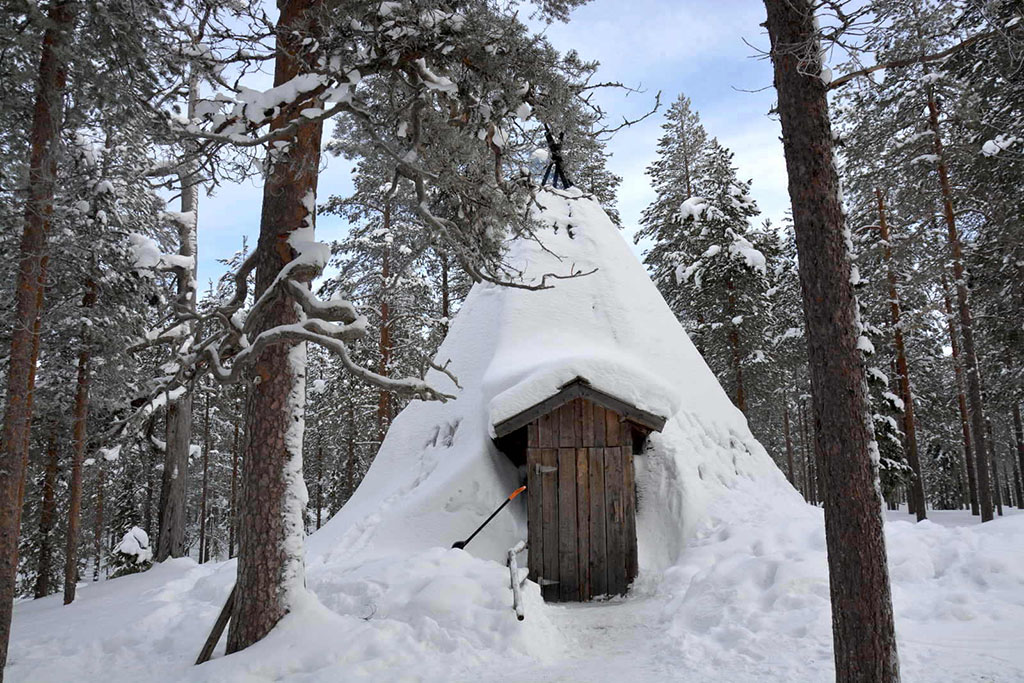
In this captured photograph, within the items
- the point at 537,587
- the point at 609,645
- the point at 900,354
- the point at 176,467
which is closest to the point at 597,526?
the point at 537,587

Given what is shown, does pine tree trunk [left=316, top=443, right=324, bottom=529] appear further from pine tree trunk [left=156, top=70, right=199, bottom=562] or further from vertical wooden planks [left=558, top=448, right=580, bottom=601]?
vertical wooden planks [left=558, top=448, right=580, bottom=601]

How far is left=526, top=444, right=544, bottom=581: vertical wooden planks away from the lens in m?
8.99

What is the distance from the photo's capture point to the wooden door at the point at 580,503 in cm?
899

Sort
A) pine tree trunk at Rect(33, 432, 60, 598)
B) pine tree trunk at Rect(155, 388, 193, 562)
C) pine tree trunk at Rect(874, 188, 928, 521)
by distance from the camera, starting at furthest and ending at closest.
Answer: pine tree trunk at Rect(874, 188, 928, 521)
pine tree trunk at Rect(33, 432, 60, 598)
pine tree trunk at Rect(155, 388, 193, 562)

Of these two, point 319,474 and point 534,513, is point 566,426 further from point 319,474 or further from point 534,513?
point 319,474

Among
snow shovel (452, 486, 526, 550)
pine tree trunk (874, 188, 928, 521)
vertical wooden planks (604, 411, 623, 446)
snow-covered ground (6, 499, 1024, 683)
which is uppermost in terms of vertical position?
pine tree trunk (874, 188, 928, 521)

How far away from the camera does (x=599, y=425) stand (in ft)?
31.1

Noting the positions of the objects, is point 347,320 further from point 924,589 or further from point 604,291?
point 604,291

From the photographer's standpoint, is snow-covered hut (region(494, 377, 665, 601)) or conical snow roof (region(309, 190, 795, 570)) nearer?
snow-covered hut (region(494, 377, 665, 601))

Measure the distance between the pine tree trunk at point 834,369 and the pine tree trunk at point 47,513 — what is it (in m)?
14.8

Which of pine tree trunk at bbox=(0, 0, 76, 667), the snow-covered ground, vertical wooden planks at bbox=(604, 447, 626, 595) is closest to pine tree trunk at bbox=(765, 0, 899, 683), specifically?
the snow-covered ground

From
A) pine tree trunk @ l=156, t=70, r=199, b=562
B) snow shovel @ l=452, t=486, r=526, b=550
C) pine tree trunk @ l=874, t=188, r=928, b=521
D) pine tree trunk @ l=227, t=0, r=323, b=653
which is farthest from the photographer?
pine tree trunk @ l=874, t=188, r=928, b=521

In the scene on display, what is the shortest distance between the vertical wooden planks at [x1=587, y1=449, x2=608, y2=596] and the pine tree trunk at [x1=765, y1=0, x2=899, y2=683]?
5.25 meters

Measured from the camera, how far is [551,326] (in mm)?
11922
